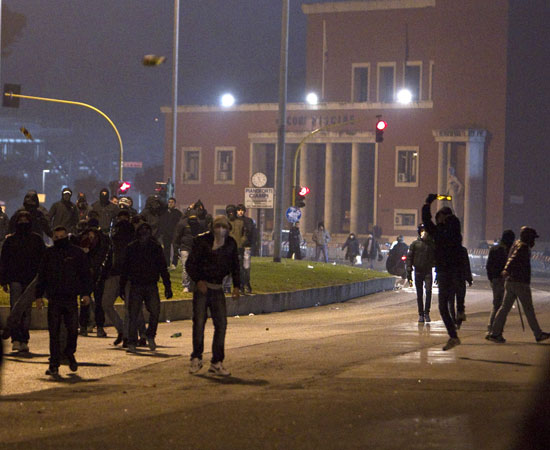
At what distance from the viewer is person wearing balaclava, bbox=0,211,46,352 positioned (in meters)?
14.0

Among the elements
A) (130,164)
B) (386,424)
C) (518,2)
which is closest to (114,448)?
(386,424)

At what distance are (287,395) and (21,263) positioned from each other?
5.08 metres

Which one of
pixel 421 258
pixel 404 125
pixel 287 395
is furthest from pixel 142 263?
pixel 404 125

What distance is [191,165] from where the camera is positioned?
7725cm

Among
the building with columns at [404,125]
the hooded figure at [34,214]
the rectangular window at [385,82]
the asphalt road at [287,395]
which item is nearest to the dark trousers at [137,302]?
the asphalt road at [287,395]

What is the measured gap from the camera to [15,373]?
1216 cm

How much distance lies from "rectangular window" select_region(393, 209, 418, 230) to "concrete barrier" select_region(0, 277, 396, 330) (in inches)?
1424

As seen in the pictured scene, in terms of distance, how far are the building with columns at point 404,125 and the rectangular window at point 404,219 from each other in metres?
0.08

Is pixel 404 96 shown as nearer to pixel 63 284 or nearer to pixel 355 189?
pixel 355 189

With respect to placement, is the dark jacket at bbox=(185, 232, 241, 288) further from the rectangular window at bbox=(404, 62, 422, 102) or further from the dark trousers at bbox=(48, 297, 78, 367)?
the rectangular window at bbox=(404, 62, 422, 102)

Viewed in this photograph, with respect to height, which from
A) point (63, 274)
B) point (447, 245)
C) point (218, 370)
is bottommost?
point (218, 370)

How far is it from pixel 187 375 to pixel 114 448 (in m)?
4.14

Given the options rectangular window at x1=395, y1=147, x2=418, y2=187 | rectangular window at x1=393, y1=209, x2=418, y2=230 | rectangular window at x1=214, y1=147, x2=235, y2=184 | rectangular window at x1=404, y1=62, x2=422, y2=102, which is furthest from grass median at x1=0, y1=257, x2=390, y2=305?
rectangular window at x1=214, y1=147, x2=235, y2=184

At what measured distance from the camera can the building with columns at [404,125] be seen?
220ft
